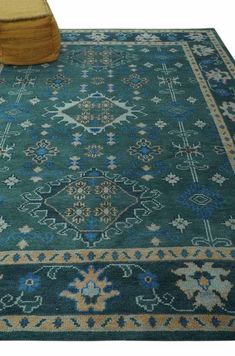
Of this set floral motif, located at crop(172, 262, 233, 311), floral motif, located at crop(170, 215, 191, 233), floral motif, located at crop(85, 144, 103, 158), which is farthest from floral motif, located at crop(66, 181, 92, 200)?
floral motif, located at crop(172, 262, 233, 311)

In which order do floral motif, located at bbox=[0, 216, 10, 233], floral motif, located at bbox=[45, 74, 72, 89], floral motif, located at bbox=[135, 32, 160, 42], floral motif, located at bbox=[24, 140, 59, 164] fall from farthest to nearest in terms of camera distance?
floral motif, located at bbox=[135, 32, 160, 42] → floral motif, located at bbox=[45, 74, 72, 89] → floral motif, located at bbox=[24, 140, 59, 164] → floral motif, located at bbox=[0, 216, 10, 233]

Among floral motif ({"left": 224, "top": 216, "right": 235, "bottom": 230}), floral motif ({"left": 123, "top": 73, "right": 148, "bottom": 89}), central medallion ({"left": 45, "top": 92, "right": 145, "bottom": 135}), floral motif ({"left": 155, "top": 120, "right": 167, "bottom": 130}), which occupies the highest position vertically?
floral motif ({"left": 123, "top": 73, "right": 148, "bottom": 89})

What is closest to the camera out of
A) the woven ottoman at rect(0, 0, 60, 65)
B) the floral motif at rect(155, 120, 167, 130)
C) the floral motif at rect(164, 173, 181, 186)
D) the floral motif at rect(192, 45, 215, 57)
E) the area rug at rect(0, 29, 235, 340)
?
the area rug at rect(0, 29, 235, 340)

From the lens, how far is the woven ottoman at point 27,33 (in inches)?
181

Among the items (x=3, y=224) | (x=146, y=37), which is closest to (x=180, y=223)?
(x=3, y=224)

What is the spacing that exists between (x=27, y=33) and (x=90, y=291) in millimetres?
3176

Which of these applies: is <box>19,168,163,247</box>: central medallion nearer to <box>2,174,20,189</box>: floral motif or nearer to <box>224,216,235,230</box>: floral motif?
<box>2,174,20,189</box>: floral motif

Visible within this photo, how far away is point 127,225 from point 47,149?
1085 mm

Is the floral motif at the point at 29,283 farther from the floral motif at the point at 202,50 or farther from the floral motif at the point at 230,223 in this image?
the floral motif at the point at 202,50

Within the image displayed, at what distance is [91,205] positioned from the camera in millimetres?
3014

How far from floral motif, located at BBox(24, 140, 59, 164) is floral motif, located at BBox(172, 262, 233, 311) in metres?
1.47

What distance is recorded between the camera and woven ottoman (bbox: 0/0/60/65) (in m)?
4.59

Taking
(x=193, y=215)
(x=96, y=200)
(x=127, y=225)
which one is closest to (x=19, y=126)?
(x=96, y=200)

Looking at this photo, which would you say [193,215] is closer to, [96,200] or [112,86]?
[96,200]
